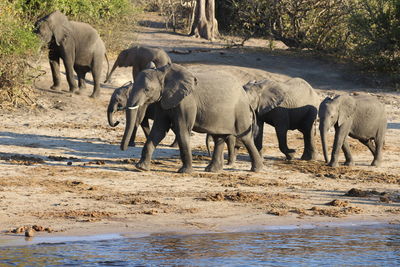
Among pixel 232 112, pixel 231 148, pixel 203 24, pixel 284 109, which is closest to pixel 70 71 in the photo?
pixel 284 109

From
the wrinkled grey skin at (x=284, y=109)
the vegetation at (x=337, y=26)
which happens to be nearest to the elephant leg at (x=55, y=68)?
the wrinkled grey skin at (x=284, y=109)

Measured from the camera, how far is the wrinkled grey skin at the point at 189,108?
11.3 m

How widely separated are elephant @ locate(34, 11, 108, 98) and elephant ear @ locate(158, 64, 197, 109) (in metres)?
6.73

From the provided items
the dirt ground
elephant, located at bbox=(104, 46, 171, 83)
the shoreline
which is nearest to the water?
the shoreline

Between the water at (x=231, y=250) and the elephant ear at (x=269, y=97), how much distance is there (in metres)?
4.13

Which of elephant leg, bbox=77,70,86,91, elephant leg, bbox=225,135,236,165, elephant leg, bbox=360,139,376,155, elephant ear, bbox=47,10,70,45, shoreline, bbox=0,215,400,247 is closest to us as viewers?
shoreline, bbox=0,215,400,247

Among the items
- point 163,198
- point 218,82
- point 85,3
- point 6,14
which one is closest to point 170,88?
point 218,82

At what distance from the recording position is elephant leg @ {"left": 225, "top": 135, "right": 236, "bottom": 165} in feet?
40.3

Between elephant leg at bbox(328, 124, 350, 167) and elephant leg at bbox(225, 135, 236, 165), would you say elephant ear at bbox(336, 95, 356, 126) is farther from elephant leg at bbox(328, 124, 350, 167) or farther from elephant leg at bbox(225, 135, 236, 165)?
elephant leg at bbox(225, 135, 236, 165)

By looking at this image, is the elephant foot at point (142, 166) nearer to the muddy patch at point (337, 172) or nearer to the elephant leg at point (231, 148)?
the elephant leg at point (231, 148)

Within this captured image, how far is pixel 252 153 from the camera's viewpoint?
39.5ft

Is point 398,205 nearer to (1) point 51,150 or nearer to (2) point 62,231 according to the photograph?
(2) point 62,231

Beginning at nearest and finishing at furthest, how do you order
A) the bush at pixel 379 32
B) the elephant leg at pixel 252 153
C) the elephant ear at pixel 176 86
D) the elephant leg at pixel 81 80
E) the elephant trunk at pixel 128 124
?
the elephant ear at pixel 176 86, the elephant trunk at pixel 128 124, the elephant leg at pixel 252 153, the elephant leg at pixel 81 80, the bush at pixel 379 32

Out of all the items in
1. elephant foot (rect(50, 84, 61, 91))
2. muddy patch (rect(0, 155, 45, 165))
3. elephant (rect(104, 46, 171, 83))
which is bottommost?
elephant foot (rect(50, 84, 61, 91))
